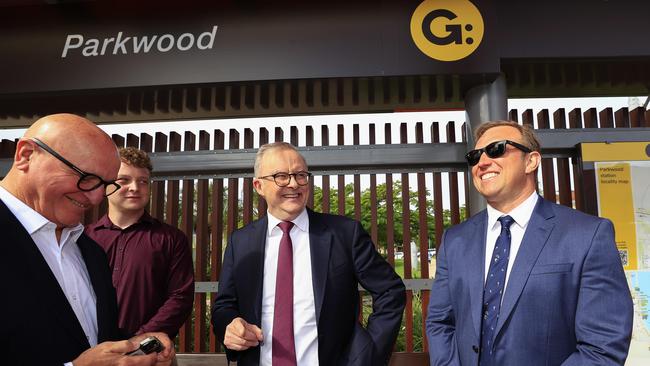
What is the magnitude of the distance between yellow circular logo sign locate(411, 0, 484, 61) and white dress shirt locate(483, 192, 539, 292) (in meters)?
1.66

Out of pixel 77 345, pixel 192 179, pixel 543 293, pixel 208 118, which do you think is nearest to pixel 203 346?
pixel 192 179

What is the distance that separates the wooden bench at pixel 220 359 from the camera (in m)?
3.86

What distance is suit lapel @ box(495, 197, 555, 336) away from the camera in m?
2.07

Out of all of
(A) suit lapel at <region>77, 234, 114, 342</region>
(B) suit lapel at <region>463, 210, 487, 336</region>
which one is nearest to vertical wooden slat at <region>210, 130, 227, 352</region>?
(A) suit lapel at <region>77, 234, 114, 342</region>

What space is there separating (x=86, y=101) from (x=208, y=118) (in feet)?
3.30

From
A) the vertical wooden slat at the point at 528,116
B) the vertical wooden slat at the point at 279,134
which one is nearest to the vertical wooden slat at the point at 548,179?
the vertical wooden slat at the point at 528,116

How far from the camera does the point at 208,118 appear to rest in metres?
4.48

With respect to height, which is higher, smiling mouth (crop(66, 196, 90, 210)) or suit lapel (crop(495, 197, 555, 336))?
smiling mouth (crop(66, 196, 90, 210))

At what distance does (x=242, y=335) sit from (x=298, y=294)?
1.30 feet

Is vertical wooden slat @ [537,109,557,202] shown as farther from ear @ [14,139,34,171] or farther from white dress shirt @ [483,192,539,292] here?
ear @ [14,139,34,171]

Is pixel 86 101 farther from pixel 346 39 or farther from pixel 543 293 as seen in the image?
pixel 543 293

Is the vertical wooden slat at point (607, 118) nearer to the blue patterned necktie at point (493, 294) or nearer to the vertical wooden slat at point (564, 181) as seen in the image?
the vertical wooden slat at point (564, 181)

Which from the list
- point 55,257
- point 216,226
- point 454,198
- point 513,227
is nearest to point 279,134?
point 216,226

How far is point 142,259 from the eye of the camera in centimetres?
301
